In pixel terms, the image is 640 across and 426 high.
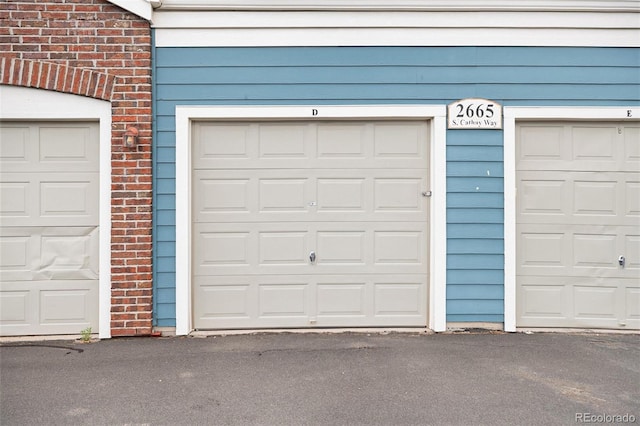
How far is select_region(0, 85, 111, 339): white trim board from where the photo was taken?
5.41 meters

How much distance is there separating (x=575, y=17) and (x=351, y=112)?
2560 mm

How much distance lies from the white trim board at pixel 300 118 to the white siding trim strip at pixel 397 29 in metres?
0.70

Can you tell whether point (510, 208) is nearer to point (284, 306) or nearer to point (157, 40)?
point (284, 306)

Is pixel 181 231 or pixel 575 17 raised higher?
pixel 575 17

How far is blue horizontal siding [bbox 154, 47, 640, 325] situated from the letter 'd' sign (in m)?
0.08

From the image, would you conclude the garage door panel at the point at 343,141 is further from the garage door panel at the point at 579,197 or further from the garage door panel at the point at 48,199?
the garage door panel at the point at 48,199

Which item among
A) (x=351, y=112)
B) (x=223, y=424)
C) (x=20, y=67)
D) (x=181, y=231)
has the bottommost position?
(x=223, y=424)

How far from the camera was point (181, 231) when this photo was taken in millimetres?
5531

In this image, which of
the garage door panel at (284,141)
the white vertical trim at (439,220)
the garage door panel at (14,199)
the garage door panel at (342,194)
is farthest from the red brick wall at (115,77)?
the white vertical trim at (439,220)

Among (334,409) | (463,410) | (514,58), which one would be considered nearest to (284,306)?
(334,409)

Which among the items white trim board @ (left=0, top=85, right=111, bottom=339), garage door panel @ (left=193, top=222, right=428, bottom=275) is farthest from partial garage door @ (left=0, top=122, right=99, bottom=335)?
garage door panel @ (left=193, top=222, right=428, bottom=275)

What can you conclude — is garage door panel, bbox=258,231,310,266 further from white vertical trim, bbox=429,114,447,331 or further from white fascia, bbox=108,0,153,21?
white fascia, bbox=108,0,153,21

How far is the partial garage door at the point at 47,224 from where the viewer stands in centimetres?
551
